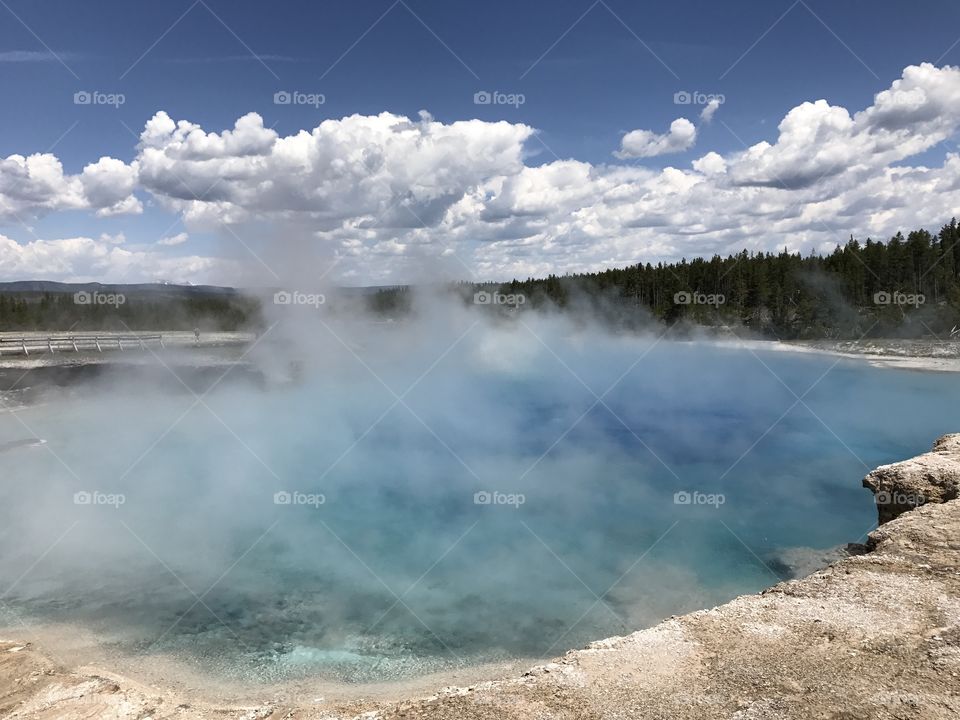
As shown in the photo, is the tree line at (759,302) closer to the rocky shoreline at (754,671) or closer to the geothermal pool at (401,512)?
the geothermal pool at (401,512)

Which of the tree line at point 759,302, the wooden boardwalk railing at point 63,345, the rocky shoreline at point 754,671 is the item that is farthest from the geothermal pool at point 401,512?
the tree line at point 759,302

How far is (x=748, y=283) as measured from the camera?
3273 inches

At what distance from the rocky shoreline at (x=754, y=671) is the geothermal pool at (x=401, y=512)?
1.66m

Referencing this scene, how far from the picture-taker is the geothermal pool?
1127cm

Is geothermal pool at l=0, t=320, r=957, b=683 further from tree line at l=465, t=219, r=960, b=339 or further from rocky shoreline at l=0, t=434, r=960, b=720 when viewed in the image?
tree line at l=465, t=219, r=960, b=339

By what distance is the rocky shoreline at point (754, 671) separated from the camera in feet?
18.5

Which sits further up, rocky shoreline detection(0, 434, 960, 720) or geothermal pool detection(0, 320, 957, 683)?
rocky shoreline detection(0, 434, 960, 720)

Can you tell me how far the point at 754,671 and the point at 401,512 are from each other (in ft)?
38.5

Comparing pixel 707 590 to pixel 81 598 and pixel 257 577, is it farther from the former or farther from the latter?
pixel 81 598

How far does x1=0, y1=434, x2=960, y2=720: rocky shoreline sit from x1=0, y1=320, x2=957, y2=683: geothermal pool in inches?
65.4

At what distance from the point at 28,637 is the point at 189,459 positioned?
1088 cm

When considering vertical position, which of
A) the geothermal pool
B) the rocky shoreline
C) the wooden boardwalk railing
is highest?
the wooden boardwalk railing

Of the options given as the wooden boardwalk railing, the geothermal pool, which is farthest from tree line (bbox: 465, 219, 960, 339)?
the wooden boardwalk railing

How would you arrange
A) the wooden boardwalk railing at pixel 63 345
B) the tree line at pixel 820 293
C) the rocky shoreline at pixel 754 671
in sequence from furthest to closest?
the tree line at pixel 820 293 → the wooden boardwalk railing at pixel 63 345 → the rocky shoreline at pixel 754 671
